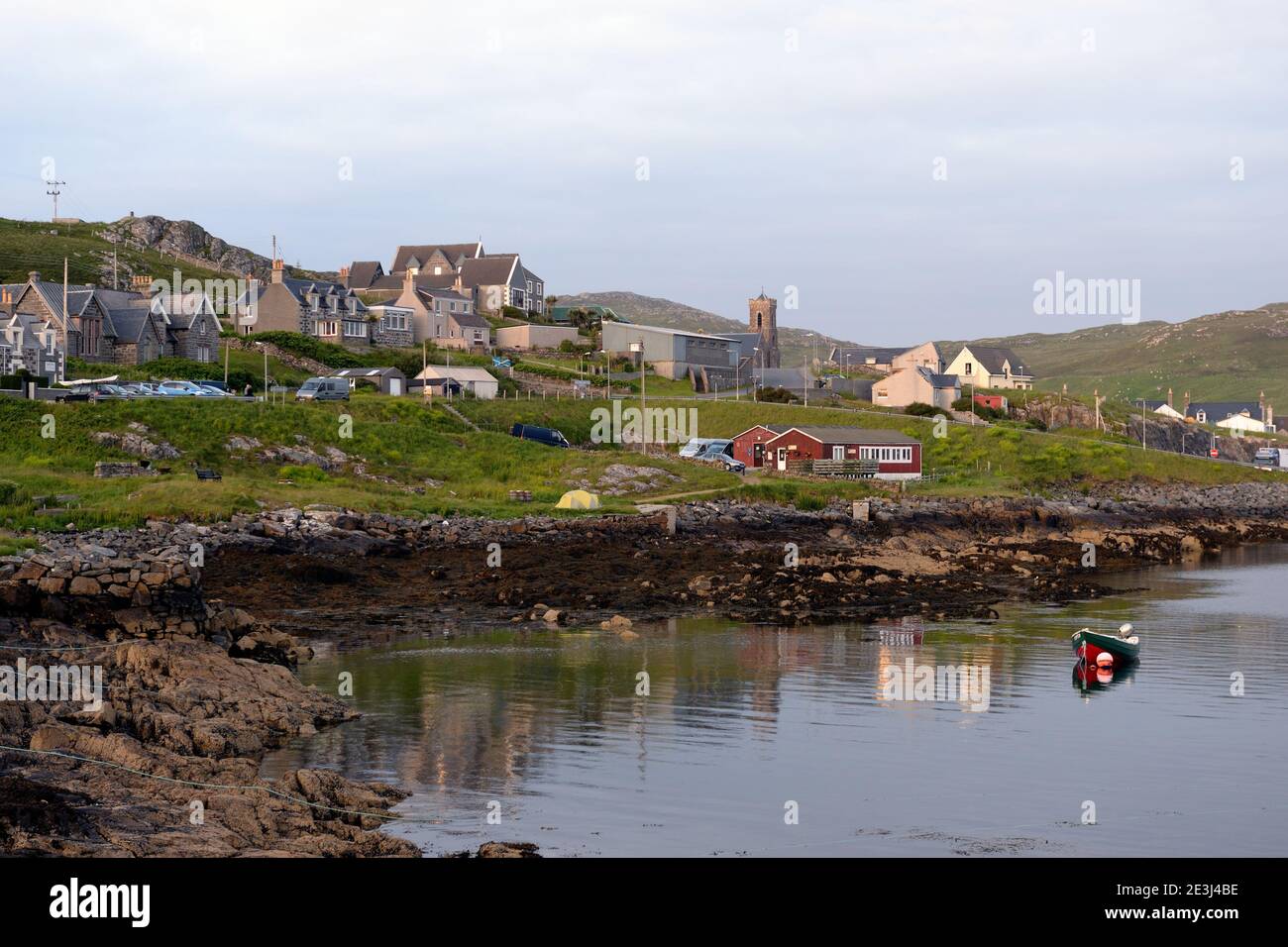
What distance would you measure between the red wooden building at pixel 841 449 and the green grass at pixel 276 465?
10.5 meters

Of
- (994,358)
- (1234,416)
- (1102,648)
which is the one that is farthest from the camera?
(1234,416)

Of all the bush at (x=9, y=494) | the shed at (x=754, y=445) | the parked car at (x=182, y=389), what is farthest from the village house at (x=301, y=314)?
the bush at (x=9, y=494)

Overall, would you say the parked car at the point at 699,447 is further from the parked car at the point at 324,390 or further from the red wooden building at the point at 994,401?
the red wooden building at the point at 994,401

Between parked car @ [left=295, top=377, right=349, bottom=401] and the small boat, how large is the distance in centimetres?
5200

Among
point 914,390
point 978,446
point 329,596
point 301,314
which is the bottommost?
point 329,596

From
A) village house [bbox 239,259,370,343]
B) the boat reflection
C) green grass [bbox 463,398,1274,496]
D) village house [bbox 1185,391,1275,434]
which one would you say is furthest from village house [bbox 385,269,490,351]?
village house [bbox 1185,391,1275,434]

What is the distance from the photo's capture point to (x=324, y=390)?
7619 centimetres

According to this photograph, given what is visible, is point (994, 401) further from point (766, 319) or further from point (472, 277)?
point (472, 277)

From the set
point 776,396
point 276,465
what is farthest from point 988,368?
point 276,465

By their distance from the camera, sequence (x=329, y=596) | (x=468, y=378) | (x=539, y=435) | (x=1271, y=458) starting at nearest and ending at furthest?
1. (x=329, y=596)
2. (x=539, y=435)
3. (x=468, y=378)
4. (x=1271, y=458)

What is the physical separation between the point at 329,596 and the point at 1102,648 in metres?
21.4
